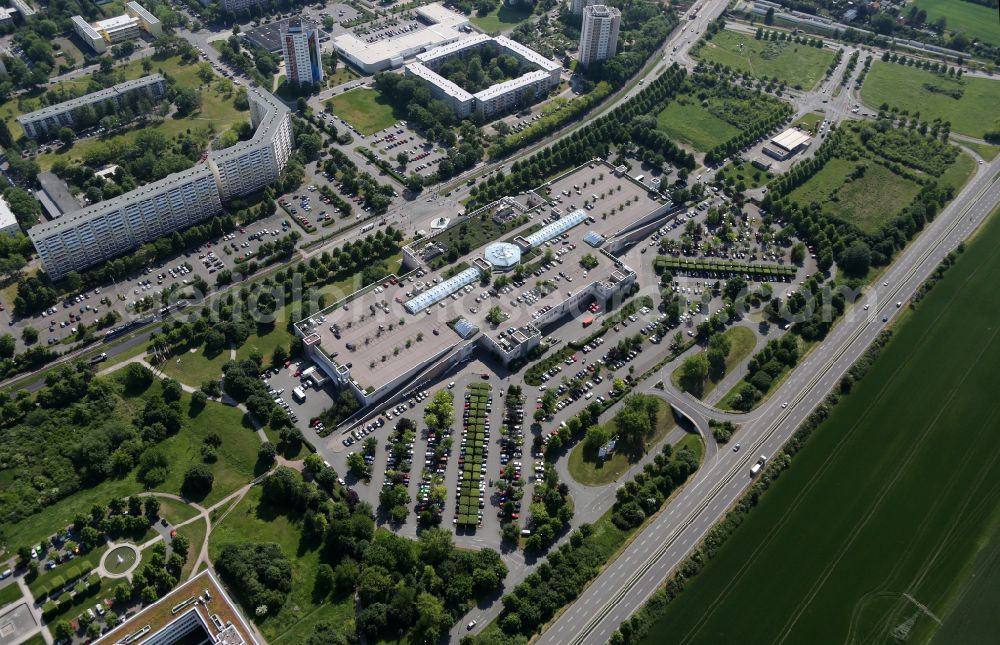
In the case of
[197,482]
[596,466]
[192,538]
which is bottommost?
[192,538]

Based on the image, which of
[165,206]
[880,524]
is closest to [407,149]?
[165,206]

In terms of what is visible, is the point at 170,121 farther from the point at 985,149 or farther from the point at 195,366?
the point at 985,149

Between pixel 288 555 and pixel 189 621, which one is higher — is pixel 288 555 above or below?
below

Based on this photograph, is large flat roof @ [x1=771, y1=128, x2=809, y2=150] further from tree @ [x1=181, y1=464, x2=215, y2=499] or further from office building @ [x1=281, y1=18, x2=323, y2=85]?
tree @ [x1=181, y1=464, x2=215, y2=499]

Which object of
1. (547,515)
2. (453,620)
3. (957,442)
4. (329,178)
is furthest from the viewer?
(329,178)

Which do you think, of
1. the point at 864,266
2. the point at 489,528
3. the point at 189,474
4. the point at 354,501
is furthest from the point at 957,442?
the point at 189,474

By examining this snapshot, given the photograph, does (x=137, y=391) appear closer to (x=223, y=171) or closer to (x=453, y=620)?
(x=223, y=171)

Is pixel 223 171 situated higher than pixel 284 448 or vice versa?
pixel 223 171

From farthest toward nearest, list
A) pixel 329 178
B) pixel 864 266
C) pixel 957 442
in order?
pixel 329 178
pixel 864 266
pixel 957 442
